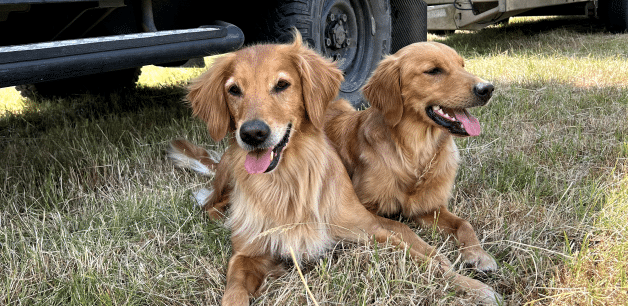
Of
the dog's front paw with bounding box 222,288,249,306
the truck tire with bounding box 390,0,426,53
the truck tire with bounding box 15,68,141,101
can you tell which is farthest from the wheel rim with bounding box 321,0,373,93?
the truck tire with bounding box 15,68,141,101

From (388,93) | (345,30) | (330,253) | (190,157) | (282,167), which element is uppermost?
(345,30)

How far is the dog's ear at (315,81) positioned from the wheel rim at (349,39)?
4.06 ft

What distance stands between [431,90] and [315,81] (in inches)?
20.8

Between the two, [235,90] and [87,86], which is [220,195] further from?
[87,86]

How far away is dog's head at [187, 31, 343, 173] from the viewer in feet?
6.17

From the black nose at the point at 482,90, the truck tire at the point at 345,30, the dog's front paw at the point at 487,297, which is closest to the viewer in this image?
the dog's front paw at the point at 487,297

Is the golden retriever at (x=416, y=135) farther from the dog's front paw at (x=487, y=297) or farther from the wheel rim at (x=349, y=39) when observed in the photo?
the wheel rim at (x=349, y=39)

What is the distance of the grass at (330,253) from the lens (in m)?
1.72

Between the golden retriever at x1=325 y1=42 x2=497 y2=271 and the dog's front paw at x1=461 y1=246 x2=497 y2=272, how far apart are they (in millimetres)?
210

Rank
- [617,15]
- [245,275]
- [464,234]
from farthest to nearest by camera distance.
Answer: [617,15], [464,234], [245,275]

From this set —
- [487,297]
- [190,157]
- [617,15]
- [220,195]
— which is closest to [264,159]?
[220,195]

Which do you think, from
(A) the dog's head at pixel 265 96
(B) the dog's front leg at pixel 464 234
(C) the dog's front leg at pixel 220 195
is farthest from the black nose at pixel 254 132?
(B) the dog's front leg at pixel 464 234

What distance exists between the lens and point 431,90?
223cm

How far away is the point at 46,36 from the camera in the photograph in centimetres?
287
